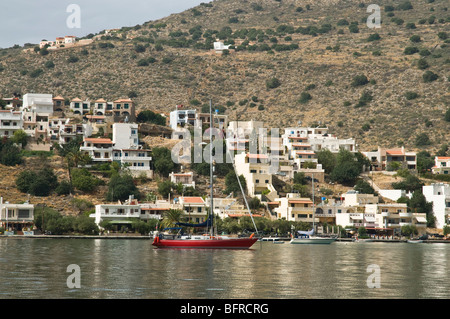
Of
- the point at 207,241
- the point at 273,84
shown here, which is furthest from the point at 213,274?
the point at 273,84

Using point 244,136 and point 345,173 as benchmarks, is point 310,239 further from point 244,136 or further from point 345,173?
point 244,136

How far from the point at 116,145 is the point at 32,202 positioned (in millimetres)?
22417

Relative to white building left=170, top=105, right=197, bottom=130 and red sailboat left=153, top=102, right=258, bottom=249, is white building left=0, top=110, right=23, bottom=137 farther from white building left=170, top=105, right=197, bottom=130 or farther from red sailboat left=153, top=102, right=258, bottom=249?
red sailboat left=153, top=102, right=258, bottom=249

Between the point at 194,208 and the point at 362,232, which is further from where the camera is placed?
the point at 362,232

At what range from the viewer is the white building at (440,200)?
112 metres

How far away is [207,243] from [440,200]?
50.6 m

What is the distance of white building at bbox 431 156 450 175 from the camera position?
12825 centimetres

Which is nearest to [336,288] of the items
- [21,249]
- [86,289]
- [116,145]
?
[86,289]

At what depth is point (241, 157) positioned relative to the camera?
396 ft

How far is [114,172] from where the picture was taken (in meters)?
115

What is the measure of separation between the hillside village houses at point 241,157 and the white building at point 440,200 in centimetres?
14

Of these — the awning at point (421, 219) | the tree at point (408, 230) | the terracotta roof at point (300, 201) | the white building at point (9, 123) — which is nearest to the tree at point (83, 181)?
the white building at point (9, 123)

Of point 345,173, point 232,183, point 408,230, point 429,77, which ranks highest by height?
point 429,77

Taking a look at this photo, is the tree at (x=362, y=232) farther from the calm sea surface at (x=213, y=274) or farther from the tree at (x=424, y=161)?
the calm sea surface at (x=213, y=274)
